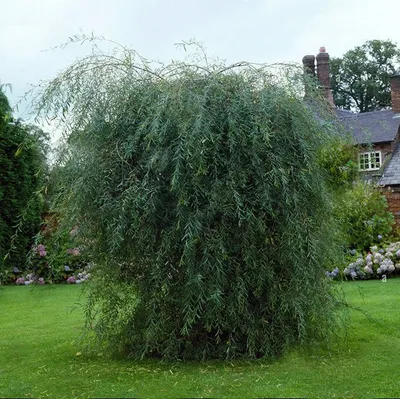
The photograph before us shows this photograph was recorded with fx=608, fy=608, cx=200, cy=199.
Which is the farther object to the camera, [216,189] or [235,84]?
[235,84]

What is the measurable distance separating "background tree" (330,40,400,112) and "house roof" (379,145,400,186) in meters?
20.7

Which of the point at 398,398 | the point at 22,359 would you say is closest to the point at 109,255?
the point at 22,359

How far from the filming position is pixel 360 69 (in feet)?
131

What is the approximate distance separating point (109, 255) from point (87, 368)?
1.01 m

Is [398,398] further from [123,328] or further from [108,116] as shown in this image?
[108,116]

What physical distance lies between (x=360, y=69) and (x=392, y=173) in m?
23.9

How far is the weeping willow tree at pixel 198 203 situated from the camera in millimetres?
5199

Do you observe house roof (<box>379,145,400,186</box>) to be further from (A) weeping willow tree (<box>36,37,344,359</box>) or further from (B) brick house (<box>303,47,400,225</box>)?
(A) weeping willow tree (<box>36,37,344,359</box>)

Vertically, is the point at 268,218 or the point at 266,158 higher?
the point at 266,158

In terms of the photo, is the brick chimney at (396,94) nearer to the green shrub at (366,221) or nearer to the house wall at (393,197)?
the house wall at (393,197)

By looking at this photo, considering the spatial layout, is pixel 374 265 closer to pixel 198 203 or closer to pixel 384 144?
pixel 198 203

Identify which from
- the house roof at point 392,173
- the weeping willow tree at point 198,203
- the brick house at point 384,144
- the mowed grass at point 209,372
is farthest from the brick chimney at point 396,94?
the weeping willow tree at point 198,203

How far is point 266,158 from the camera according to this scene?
5.35 metres

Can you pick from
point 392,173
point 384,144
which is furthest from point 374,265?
point 384,144
